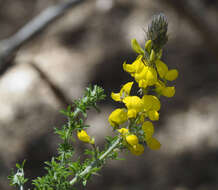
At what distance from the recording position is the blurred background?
366 cm

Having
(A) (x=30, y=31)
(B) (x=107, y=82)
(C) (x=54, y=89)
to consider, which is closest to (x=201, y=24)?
(B) (x=107, y=82)

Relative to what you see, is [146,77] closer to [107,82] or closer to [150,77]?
[150,77]

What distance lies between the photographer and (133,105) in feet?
3.99

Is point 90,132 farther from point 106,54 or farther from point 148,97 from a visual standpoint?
point 148,97

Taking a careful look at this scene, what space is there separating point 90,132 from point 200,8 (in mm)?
2261

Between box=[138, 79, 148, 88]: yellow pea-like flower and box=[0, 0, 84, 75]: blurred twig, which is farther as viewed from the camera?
box=[0, 0, 84, 75]: blurred twig

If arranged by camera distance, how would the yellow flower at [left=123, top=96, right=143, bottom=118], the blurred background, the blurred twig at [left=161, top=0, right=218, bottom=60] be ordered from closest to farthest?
the yellow flower at [left=123, top=96, right=143, bottom=118] < the blurred background < the blurred twig at [left=161, top=0, right=218, bottom=60]

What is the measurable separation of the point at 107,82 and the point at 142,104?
9.44 ft

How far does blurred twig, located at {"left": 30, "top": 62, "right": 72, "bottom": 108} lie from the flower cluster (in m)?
2.73

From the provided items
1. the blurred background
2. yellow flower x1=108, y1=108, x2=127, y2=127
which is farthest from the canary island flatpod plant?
the blurred background

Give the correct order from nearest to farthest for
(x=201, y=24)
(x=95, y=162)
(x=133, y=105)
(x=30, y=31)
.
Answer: (x=133, y=105)
(x=95, y=162)
(x=30, y=31)
(x=201, y=24)

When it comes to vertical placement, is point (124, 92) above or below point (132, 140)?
above

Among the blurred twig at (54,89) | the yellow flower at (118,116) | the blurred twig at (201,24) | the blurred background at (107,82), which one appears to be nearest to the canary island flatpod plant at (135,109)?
the yellow flower at (118,116)

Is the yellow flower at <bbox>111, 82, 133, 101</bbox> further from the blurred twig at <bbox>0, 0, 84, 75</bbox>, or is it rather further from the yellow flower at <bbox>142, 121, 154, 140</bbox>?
the blurred twig at <bbox>0, 0, 84, 75</bbox>
